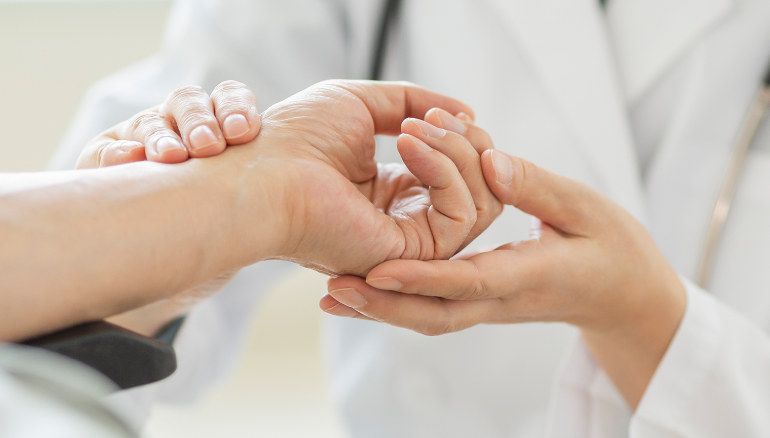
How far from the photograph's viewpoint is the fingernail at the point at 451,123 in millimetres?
426

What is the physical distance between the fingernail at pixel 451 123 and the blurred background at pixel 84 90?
0.74 metres

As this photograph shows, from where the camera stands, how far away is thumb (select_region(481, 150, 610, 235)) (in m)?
0.43

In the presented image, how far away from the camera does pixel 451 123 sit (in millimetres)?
431

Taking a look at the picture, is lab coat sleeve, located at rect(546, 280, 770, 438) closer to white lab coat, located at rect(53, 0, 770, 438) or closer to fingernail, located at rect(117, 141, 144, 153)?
white lab coat, located at rect(53, 0, 770, 438)

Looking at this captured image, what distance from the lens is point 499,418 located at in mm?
677

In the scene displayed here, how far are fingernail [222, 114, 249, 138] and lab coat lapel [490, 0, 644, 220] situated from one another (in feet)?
1.28

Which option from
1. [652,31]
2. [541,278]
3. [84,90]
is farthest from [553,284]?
[84,90]

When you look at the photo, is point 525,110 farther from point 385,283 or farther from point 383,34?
point 385,283

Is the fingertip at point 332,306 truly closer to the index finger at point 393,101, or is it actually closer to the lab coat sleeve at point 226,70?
the index finger at point 393,101

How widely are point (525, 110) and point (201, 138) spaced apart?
0.41 meters

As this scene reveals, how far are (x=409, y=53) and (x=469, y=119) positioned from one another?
25 cm

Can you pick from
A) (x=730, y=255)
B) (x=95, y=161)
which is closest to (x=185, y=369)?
(x=95, y=161)

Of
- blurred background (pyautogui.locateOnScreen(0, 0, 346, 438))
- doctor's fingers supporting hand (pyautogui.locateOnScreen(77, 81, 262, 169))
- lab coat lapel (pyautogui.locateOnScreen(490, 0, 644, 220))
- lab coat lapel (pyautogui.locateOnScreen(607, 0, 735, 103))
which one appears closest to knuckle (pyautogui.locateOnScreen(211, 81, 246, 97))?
doctor's fingers supporting hand (pyautogui.locateOnScreen(77, 81, 262, 169))

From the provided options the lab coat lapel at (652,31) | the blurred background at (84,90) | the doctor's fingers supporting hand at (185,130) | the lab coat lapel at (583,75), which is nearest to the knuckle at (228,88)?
the doctor's fingers supporting hand at (185,130)
